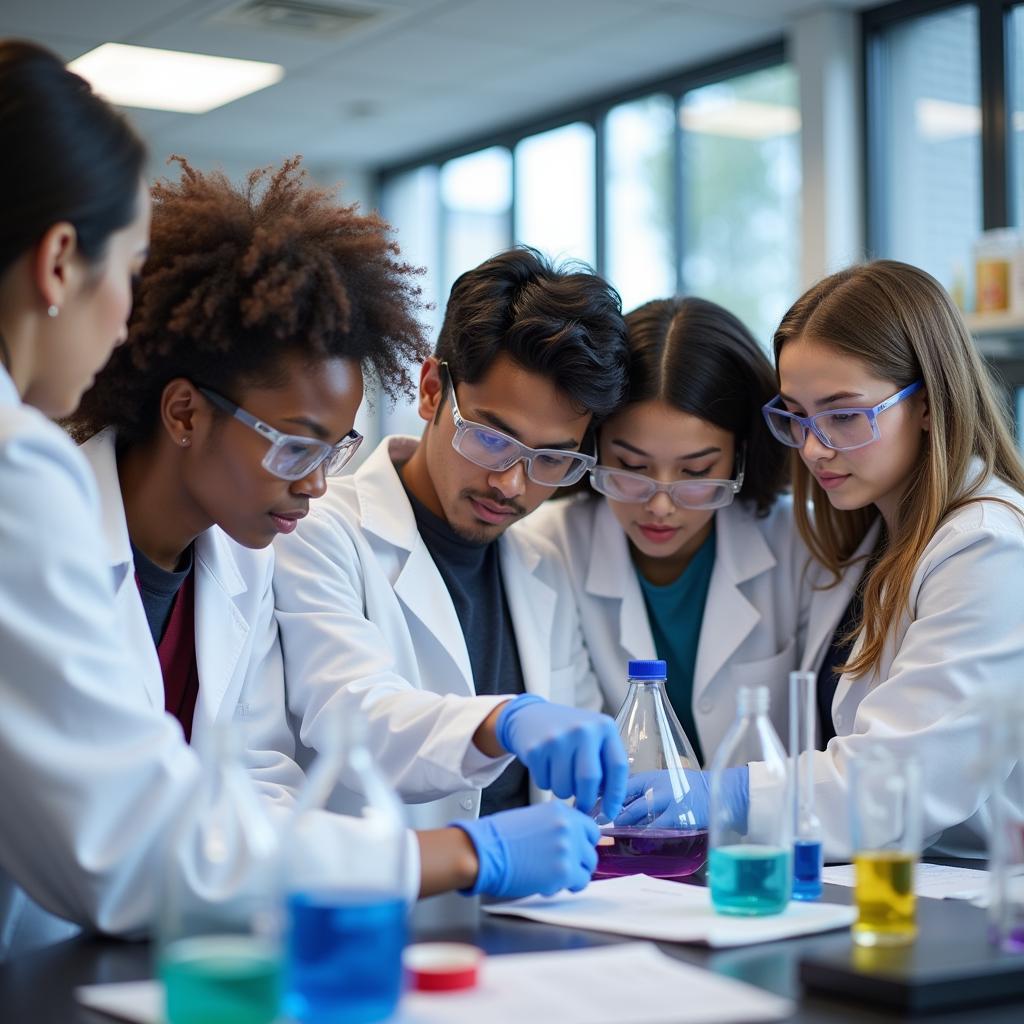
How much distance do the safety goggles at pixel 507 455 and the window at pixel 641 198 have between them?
14.8 ft

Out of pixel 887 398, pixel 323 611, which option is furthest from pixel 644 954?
pixel 887 398

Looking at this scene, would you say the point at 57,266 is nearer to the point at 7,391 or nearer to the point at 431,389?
the point at 7,391

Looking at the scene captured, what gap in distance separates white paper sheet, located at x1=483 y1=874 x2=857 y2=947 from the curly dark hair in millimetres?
744

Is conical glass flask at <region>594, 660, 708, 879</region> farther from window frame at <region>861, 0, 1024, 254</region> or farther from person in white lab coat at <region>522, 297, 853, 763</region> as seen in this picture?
window frame at <region>861, 0, 1024, 254</region>

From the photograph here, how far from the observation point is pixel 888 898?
4.29 feet

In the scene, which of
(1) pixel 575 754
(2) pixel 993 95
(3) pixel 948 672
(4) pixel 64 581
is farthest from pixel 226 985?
(2) pixel 993 95

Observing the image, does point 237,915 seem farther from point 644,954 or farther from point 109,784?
point 644,954

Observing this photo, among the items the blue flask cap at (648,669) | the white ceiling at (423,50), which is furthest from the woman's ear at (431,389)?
the white ceiling at (423,50)

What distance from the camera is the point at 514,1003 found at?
1.13 metres

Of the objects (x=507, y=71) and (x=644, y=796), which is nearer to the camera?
(x=644, y=796)

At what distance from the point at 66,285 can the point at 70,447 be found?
0.19 meters

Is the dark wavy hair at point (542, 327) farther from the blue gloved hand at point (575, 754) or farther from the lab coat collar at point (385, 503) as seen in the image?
the blue gloved hand at point (575, 754)

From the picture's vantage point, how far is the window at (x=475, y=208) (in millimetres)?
7665

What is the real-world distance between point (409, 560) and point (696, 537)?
23.5 inches
